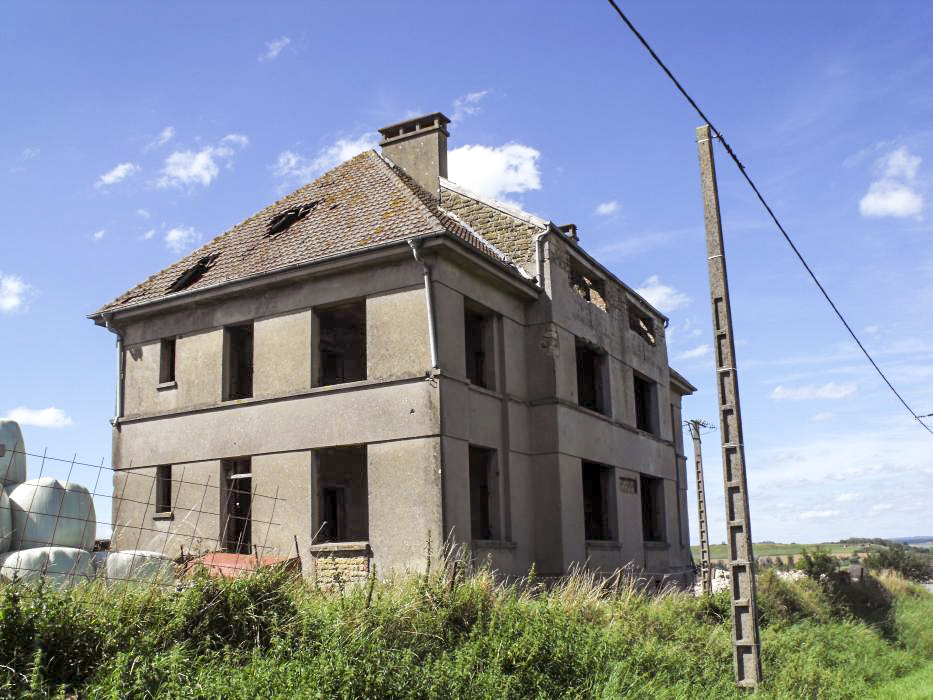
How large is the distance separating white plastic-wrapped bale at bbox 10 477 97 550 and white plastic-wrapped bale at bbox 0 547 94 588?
2.05 feet

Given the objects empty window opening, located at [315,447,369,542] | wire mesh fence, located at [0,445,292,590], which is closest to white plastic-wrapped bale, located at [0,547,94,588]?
wire mesh fence, located at [0,445,292,590]

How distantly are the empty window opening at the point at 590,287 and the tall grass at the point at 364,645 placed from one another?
8761mm

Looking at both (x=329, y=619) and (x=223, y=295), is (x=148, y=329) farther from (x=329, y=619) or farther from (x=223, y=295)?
(x=329, y=619)

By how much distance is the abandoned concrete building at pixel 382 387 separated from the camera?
53.4 feet

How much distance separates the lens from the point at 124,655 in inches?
306

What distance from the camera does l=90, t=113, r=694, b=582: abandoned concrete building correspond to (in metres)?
16.3

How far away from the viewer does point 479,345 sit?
19.9 metres

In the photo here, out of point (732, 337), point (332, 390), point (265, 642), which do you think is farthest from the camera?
point (332, 390)

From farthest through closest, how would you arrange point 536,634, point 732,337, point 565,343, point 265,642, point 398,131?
point 398,131 < point 565,343 < point 732,337 < point 536,634 < point 265,642

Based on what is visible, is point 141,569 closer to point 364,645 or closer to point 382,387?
point 364,645

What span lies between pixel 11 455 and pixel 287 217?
929 cm

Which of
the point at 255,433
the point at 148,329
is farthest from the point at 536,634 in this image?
the point at 148,329

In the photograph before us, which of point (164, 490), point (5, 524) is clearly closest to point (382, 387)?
point (164, 490)

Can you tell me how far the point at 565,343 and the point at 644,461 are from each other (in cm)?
564
